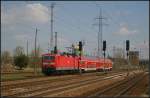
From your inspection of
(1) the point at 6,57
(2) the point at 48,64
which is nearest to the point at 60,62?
(2) the point at 48,64

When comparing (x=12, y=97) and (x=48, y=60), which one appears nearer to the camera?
(x=12, y=97)

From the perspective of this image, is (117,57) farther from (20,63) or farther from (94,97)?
(94,97)

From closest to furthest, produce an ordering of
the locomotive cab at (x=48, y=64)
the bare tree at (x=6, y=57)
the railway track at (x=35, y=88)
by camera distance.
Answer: the railway track at (x=35, y=88) → the locomotive cab at (x=48, y=64) → the bare tree at (x=6, y=57)

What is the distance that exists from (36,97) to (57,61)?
1314 inches

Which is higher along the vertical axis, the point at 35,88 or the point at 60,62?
the point at 60,62

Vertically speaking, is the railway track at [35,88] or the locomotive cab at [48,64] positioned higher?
the locomotive cab at [48,64]

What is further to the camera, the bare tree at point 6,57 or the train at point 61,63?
the bare tree at point 6,57

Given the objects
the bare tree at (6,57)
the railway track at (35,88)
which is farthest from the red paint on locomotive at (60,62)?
the bare tree at (6,57)

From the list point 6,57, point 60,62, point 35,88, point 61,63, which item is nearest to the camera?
point 35,88

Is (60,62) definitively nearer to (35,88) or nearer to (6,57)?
(35,88)

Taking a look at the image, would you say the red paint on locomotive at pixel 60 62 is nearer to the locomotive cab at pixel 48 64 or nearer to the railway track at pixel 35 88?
the locomotive cab at pixel 48 64

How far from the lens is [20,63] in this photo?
292ft

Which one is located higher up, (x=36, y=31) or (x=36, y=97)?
(x=36, y=31)

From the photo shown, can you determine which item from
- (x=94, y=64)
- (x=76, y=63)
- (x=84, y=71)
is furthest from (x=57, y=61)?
(x=94, y=64)
